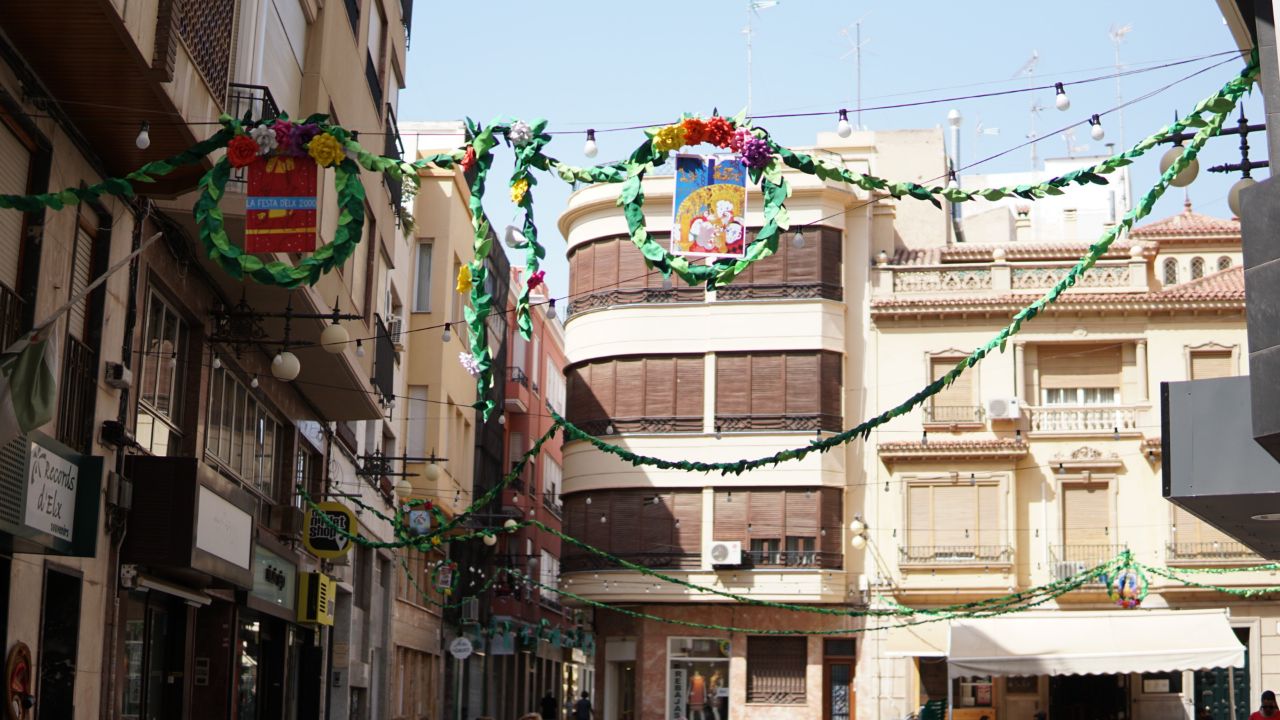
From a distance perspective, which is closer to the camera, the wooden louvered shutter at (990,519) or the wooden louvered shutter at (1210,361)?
the wooden louvered shutter at (990,519)

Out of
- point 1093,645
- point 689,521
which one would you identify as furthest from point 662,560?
point 1093,645

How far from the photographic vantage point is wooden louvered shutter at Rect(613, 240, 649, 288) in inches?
1508

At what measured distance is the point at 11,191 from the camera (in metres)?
11.2

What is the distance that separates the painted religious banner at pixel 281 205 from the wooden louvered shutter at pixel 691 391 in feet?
85.9

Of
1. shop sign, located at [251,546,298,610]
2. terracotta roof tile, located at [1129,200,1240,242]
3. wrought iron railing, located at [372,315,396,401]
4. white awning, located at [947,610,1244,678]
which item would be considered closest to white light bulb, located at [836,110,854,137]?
shop sign, located at [251,546,298,610]

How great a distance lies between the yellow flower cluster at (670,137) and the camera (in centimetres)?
1148

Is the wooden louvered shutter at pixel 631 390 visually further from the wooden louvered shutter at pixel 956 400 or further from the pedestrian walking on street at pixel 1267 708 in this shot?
the pedestrian walking on street at pixel 1267 708

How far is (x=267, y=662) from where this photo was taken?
21828 millimetres

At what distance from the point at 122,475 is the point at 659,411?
24.7 metres

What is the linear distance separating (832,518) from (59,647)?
26.1 m

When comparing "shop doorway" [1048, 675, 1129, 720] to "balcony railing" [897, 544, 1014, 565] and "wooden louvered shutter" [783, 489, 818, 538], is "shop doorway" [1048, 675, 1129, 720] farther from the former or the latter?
"wooden louvered shutter" [783, 489, 818, 538]

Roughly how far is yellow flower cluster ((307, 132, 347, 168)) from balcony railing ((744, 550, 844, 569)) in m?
26.5

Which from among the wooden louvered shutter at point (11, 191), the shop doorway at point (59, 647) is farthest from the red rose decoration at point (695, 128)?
the shop doorway at point (59, 647)

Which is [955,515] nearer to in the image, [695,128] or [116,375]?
[116,375]
